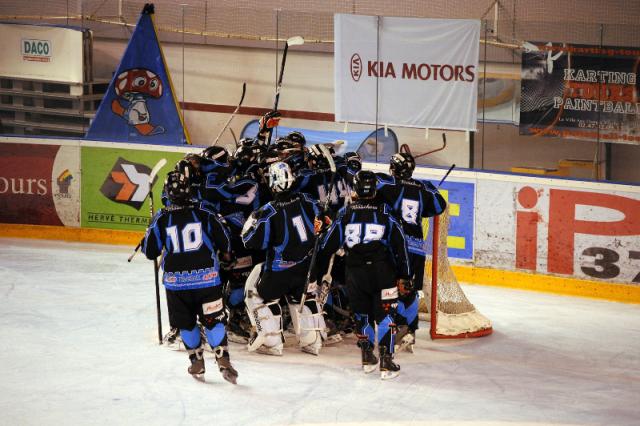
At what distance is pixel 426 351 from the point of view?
8984mm

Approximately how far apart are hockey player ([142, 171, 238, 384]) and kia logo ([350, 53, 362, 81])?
4569 mm

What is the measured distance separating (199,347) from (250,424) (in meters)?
1.00

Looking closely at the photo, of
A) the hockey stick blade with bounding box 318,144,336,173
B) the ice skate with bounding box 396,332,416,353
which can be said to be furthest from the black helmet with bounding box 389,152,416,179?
the ice skate with bounding box 396,332,416,353

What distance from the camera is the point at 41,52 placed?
15750 mm

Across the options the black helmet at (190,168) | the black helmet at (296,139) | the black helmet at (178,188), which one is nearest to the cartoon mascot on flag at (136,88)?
the black helmet at (296,139)

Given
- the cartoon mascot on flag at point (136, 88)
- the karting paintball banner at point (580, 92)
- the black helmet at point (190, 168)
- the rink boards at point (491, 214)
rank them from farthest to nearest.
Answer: the cartoon mascot on flag at point (136, 88), the karting paintball banner at point (580, 92), the rink boards at point (491, 214), the black helmet at point (190, 168)

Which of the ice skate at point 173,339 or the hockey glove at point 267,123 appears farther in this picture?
the hockey glove at point 267,123

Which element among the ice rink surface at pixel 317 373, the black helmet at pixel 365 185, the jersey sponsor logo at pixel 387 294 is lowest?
the ice rink surface at pixel 317 373

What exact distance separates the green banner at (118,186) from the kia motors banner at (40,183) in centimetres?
14

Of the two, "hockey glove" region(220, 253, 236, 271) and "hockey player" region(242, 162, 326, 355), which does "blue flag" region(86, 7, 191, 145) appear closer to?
"hockey glove" region(220, 253, 236, 271)

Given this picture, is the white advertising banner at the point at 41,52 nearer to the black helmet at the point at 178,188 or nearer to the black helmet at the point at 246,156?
the black helmet at the point at 246,156

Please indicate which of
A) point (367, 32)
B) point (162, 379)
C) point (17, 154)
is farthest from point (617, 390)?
point (17, 154)

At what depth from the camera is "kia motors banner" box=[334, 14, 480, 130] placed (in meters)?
11.8

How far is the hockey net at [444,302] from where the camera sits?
924 centimetres
